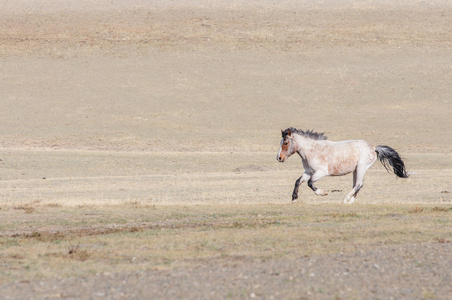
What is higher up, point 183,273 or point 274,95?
point 274,95

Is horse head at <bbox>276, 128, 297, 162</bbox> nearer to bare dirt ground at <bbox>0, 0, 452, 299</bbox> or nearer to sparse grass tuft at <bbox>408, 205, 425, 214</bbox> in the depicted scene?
bare dirt ground at <bbox>0, 0, 452, 299</bbox>

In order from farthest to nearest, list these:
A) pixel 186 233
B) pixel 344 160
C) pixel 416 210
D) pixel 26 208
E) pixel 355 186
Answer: pixel 355 186 < pixel 344 160 < pixel 26 208 < pixel 416 210 < pixel 186 233

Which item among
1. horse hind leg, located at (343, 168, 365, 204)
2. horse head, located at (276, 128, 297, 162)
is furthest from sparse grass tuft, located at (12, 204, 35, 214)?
horse hind leg, located at (343, 168, 365, 204)

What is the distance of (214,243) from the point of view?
1278 cm

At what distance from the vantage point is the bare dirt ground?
9984mm

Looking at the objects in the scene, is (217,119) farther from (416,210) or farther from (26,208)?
(416,210)

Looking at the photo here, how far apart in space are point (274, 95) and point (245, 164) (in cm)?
2354

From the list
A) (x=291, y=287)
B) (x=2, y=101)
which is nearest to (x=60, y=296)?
(x=291, y=287)

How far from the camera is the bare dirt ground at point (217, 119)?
998 cm

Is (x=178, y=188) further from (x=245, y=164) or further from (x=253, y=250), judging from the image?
(x=253, y=250)

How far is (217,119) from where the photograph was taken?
5741 centimetres

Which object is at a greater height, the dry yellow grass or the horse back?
the horse back

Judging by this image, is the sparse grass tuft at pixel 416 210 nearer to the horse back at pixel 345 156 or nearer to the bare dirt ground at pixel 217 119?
the bare dirt ground at pixel 217 119

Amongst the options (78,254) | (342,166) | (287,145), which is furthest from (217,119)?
(78,254)
